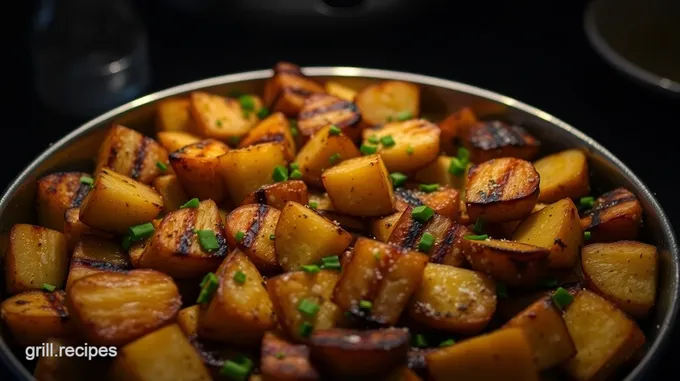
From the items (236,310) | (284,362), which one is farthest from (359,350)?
(236,310)

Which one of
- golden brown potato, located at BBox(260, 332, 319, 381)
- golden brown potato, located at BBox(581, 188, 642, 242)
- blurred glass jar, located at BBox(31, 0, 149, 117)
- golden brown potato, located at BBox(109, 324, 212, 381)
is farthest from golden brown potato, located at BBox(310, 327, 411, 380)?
blurred glass jar, located at BBox(31, 0, 149, 117)

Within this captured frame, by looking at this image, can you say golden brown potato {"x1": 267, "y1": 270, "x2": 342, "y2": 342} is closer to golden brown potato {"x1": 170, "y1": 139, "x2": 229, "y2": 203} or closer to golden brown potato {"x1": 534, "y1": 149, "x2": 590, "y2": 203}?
golden brown potato {"x1": 170, "y1": 139, "x2": 229, "y2": 203}

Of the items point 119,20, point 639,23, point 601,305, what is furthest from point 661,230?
point 119,20

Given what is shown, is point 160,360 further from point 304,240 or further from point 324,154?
point 324,154

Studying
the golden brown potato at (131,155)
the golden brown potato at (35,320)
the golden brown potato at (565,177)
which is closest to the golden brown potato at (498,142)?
the golden brown potato at (565,177)

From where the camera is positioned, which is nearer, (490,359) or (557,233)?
(490,359)

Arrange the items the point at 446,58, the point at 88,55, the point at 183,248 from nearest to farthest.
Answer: the point at 183,248 → the point at 88,55 → the point at 446,58

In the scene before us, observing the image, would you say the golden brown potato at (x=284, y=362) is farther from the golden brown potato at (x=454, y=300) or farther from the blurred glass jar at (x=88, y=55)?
the blurred glass jar at (x=88, y=55)
